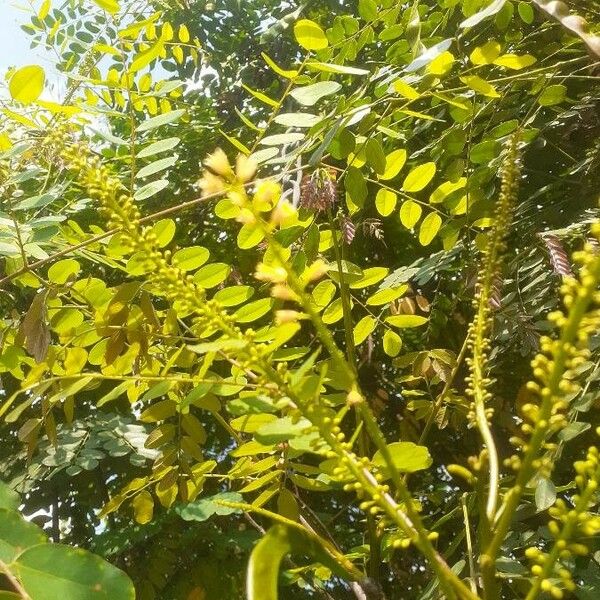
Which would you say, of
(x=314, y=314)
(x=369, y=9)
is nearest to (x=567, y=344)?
(x=314, y=314)

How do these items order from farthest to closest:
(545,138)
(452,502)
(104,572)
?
(545,138) → (452,502) → (104,572)

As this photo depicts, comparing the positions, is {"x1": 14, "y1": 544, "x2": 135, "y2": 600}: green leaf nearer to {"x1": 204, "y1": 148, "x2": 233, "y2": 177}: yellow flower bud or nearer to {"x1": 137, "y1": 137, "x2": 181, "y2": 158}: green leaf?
{"x1": 204, "y1": 148, "x2": 233, "y2": 177}: yellow flower bud

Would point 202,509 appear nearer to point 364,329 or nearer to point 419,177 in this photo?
point 364,329

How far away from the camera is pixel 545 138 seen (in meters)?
1.47

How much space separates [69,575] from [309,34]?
668 mm

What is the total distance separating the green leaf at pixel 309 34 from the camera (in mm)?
833

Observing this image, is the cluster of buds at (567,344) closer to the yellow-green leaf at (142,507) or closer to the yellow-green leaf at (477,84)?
the yellow-green leaf at (477,84)

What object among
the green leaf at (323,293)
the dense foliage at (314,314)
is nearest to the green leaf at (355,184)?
the dense foliage at (314,314)

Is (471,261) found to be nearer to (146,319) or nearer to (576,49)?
(576,49)

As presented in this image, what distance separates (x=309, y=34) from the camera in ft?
2.75

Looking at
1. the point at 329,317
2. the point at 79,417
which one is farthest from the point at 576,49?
the point at 79,417

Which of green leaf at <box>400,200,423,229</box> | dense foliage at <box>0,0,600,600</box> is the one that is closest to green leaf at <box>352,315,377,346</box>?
dense foliage at <box>0,0,600,600</box>

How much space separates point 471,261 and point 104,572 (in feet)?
2.81

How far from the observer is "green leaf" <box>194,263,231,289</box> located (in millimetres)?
805
